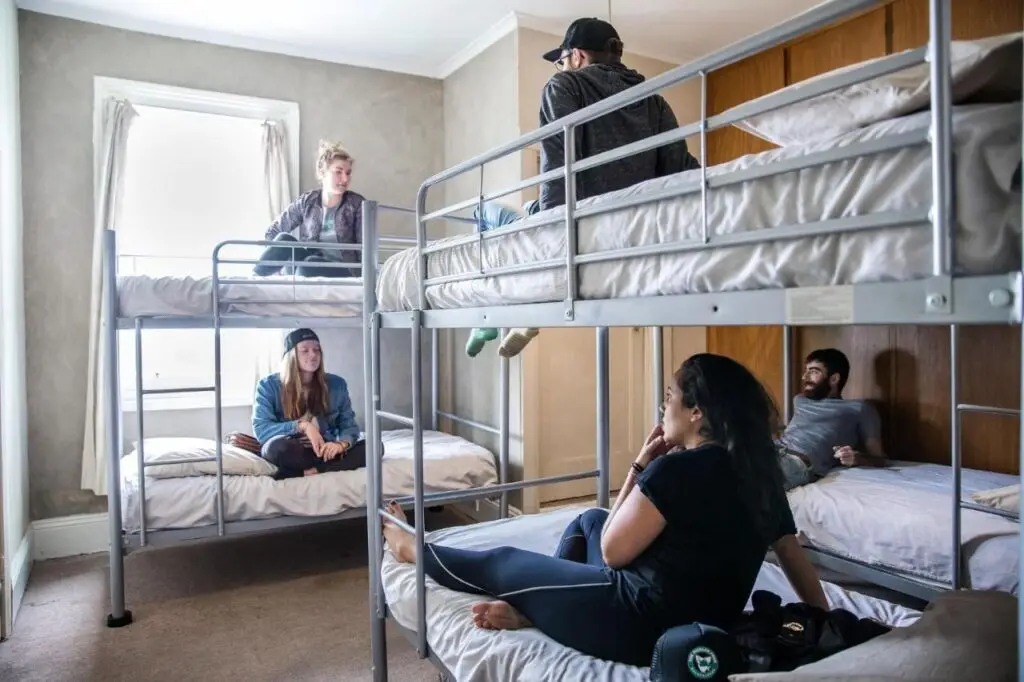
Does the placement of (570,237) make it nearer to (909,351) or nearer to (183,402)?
(909,351)

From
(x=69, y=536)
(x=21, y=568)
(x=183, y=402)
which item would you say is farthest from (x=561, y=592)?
(x=69, y=536)

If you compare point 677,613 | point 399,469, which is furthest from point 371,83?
point 677,613

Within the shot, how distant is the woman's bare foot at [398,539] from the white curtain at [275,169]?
250cm

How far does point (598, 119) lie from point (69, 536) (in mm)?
3486

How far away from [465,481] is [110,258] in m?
1.91

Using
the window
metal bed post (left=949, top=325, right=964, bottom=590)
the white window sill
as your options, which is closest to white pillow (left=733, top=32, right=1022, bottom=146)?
metal bed post (left=949, top=325, right=964, bottom=590)

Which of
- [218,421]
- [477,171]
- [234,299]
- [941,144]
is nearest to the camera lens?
[941,144]

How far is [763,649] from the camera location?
4.27ft

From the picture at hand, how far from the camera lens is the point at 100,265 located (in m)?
3.65

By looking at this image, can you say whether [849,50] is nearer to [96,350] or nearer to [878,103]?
[878,103]

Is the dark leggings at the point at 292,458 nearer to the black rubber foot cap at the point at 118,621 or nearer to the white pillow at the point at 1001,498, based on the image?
the black rubber foot cap at the point at 118,621

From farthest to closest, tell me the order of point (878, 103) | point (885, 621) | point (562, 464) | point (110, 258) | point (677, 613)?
point (562, 464), point (110, 258), point (885, 621), point (677, 613), point (878, 103)

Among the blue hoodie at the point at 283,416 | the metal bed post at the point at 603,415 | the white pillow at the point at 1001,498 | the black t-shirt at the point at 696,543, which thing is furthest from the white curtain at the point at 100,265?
the white pillow at the point at 1001,498

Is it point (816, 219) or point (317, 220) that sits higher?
point (317, 220)
